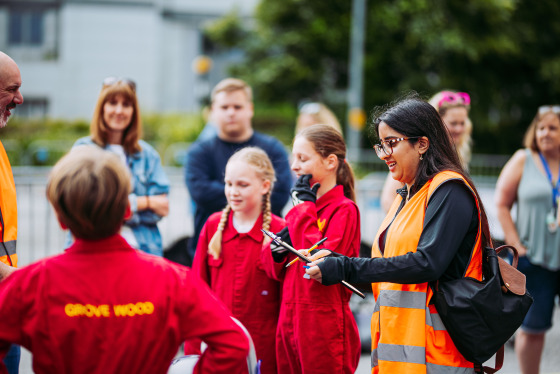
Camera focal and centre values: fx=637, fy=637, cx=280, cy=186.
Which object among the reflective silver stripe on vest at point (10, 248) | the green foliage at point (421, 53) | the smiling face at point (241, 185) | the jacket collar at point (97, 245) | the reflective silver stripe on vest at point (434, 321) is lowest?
the reflective silver stripe on vest at point (434, 321)

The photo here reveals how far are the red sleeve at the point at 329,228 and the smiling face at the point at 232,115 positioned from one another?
5.26ft

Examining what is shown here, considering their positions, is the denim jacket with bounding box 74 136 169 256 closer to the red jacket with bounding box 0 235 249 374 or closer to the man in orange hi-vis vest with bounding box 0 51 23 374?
A: the man in orange hi-vis vest with bounding box 0 51 23 374

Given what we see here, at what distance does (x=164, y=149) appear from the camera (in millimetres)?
22172

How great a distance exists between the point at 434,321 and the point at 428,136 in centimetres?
85

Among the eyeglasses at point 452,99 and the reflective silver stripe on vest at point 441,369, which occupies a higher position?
the eyeglasses at point 452,99

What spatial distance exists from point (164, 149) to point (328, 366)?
766 inches

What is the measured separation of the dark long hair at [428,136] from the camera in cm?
295

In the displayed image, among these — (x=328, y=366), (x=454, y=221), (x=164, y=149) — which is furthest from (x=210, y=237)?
(x=164, y=149)

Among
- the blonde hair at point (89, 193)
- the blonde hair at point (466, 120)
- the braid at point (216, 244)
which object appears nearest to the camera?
the blonde hair at point (89, 193)

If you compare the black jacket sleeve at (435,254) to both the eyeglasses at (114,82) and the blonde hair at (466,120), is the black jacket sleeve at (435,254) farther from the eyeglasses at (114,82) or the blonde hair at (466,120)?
the eyeglasses at (114,82)

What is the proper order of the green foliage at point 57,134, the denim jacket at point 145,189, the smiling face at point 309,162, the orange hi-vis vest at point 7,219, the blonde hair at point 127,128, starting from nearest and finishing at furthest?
the orange hi-vis vest at point 7,219 → the smiling face at point 309,162 → the denim jacket at point 145,189 → the blonde hair at point 127,128 → the green foliage at point 57,134

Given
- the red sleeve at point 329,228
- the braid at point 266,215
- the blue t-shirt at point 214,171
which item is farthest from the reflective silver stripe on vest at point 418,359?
the blue t-shirt at point 214,171

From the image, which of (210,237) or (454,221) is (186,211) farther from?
(454,221)

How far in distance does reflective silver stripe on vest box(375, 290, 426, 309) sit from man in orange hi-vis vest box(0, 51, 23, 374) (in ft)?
5.49
